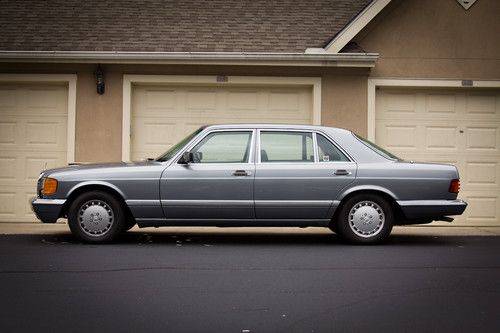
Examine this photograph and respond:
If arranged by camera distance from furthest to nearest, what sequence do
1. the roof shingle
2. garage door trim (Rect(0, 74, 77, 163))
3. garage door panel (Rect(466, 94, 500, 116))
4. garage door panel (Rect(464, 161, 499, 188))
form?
the roof shingle → garage door panel (Rect(466, 94, 500, 116)) → garage door panel (Rect(464, 161, 499, 188)) → garage door trim (Rect(0, 74, 77, 163))

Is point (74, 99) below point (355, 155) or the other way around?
the other way around

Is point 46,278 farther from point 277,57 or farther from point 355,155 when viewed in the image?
point 277,57

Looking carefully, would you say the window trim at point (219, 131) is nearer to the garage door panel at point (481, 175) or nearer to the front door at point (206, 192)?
the front door at point (206, 192)

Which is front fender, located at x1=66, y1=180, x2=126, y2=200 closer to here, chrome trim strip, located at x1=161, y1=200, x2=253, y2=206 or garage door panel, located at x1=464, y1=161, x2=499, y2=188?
chrome trim strip, located at x1=161, y1=200, x2=253, y2=206

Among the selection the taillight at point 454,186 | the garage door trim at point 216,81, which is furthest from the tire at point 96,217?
the taillight at point 454,186

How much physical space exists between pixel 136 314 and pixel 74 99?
8085 mm

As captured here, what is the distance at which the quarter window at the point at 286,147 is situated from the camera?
9.43 metres

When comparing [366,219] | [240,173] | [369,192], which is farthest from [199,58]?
[366,219]

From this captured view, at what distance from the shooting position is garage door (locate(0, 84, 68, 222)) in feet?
42.1

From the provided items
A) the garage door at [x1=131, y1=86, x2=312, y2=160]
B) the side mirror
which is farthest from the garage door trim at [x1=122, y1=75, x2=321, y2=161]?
the side mirror

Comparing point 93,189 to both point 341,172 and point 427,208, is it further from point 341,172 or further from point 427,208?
point 427,208

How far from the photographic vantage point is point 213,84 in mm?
12922

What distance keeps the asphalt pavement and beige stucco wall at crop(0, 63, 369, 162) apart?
3356mm

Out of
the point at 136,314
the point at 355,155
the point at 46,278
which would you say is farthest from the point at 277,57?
the point at 136,314
